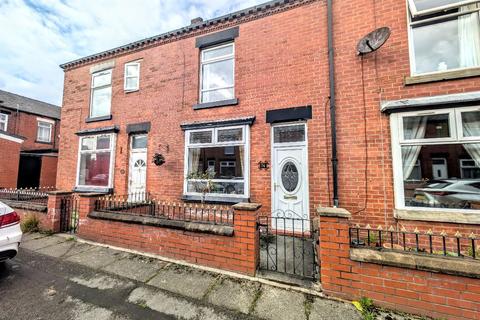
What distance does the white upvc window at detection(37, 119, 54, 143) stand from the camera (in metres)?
18.3

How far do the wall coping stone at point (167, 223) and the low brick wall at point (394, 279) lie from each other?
158cm

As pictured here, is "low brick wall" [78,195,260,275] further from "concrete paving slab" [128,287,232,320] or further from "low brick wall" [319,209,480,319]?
"low brick wall" [319,209,480,319]

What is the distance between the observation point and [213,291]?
3.17 meters

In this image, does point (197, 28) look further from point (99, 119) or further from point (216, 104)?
point (99, 119)

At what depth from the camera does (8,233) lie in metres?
3.70

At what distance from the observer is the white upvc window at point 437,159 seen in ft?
14.7

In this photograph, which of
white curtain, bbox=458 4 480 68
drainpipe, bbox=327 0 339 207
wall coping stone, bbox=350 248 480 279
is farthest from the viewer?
drainpipe, bbox=327 0 339 207

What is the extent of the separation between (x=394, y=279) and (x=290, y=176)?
342 centimetres

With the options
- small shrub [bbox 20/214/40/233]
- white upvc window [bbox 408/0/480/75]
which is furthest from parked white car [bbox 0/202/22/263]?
white upvc window [bbox 408/0/480/75]

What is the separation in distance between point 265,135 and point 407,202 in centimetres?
366

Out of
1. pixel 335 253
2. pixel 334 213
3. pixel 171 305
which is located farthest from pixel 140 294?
pixel 334 213


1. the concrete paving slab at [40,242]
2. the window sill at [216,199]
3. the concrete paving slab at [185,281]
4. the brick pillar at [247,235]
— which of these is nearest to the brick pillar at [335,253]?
the brick pillar at [247,235]

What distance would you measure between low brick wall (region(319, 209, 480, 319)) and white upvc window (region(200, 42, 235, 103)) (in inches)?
209

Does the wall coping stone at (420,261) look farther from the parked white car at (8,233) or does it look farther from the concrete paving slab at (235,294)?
the parked white car at (8,233)
